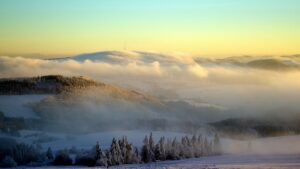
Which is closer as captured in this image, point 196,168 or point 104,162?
point 196,168

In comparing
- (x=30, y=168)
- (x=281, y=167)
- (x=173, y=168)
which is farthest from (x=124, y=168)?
(x=281, y=167)

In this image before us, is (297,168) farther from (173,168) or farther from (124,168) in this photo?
(124,168)

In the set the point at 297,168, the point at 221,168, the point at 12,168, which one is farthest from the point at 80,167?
the point at 297,168

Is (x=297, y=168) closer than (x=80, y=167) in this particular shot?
Yes

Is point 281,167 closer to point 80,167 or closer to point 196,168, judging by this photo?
point 196,168

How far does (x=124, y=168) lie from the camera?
176 meters

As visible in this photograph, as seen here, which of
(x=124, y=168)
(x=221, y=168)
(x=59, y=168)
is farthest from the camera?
(x=59, y=168)

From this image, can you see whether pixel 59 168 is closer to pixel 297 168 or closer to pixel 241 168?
pixel 241 168

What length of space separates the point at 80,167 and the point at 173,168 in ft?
152

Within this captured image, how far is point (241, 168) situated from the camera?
15500 centimetres

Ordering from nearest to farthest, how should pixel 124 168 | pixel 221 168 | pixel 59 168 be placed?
pixel 221 168, pixel 124 168, pixel 59 168

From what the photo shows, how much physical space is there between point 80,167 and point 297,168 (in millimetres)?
74407

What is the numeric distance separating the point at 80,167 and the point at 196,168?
51.5 m

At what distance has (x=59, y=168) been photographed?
7426 inches
